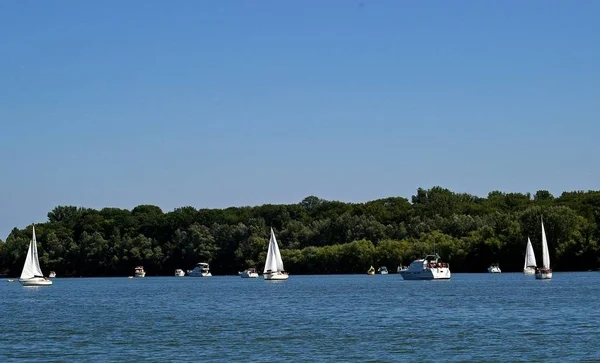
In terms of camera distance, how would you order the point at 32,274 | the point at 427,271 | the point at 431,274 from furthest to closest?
the point at 427,271 < the point at 431,274 < the point at 32,274

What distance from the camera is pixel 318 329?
197 ft

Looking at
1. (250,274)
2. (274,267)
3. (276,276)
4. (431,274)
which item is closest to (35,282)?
(276,276)

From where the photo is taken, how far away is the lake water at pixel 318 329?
47.9m

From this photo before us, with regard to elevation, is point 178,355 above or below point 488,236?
below

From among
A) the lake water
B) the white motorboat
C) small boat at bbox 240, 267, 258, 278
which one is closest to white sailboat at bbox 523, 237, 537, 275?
the white motorboat

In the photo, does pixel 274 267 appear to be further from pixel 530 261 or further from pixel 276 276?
pixel 530 261

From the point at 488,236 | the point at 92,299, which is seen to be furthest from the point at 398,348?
the point at 488,236

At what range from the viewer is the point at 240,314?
247 ft

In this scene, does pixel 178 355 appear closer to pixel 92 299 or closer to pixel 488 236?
pixel 92 299

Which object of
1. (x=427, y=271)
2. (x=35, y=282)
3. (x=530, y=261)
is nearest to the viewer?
(x=35, y=282)

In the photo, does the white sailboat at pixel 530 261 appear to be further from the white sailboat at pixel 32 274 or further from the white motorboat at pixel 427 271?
the white sailboat at pixel 32 274

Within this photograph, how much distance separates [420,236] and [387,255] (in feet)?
24.2

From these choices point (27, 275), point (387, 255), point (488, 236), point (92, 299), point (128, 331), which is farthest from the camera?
point (387, 255)

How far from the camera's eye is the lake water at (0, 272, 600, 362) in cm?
4791
